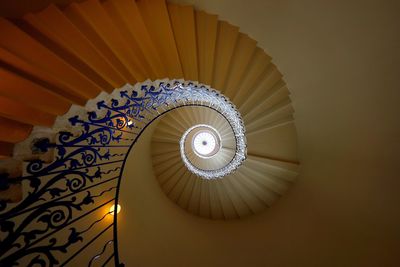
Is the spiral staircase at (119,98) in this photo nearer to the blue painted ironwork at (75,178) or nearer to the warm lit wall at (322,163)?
the blue painted ironwork at (75,178)

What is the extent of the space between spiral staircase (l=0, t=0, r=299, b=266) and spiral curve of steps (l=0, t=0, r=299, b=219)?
16mm

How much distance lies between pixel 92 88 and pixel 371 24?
544 cm

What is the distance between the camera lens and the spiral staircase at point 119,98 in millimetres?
2807

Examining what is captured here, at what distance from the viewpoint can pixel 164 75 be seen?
426 cm

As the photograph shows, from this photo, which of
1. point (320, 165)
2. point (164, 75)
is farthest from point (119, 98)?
point (320, 165)

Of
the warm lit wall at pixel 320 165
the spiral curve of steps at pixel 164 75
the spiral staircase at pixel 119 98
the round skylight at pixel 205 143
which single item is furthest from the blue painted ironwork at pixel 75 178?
the round skylight at pixel 205 143

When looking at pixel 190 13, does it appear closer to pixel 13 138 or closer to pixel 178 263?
pixel 13 138

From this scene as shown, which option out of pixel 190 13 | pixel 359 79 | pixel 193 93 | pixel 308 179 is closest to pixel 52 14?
pixel 190 13

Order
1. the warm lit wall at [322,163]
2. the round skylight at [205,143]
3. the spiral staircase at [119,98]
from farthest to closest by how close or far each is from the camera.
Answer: the round skylight at [205,143]
the warm lit wall at [322,163]
the spiral staircase at [119,98]

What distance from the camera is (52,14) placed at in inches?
130

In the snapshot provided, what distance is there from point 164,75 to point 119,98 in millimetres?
921

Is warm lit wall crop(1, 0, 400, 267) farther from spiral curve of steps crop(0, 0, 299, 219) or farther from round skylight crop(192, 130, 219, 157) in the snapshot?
round skylight crop(192, 130, 219, 157)

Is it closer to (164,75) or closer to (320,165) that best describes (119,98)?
(164,75)

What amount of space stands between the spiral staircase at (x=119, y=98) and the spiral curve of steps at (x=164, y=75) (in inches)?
0.6
